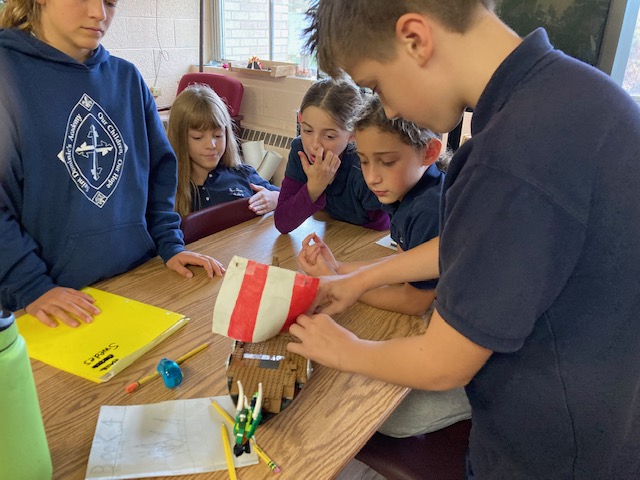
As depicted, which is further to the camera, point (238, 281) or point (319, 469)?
point (238, 281)

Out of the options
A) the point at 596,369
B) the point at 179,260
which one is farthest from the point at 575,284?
the point at 179,260

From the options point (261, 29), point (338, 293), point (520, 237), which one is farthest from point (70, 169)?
point (261, 29)

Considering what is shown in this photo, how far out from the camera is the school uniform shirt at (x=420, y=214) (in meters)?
1.07

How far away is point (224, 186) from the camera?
206 centimetres

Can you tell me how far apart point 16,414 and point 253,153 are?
2743 mm

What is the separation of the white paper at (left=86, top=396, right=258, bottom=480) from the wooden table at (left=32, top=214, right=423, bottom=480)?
0.02m

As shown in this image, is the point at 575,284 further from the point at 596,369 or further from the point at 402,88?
the point at 402,88

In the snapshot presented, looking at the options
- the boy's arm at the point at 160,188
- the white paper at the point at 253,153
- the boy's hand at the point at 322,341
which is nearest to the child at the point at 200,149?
the boy's arm at the point at 160,188

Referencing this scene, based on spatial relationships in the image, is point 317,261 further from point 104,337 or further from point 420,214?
point 104,337

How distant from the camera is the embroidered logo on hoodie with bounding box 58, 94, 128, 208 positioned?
1116 millimetres

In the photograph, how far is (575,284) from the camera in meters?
0.55

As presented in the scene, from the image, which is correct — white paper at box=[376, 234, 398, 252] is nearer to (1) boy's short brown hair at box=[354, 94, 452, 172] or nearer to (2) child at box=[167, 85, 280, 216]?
(1) boy's short brown hair at box=[354, 94, 452, 172]

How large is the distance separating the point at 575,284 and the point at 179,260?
93 cm

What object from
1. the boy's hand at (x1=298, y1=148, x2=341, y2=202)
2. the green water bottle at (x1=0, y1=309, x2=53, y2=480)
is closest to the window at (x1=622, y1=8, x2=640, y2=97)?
the boy's hand at (x1=298, y1=148, x2=341, y2=202)
